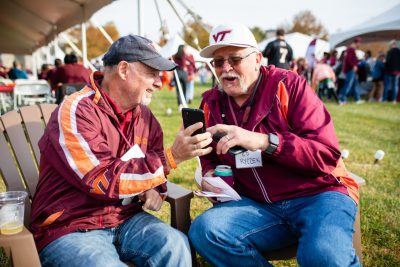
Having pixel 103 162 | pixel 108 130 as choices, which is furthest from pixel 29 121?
pixel 103 162

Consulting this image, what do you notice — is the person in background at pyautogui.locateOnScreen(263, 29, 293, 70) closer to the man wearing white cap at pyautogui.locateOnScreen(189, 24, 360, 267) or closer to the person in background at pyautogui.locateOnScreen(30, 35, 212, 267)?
the man wearing white cap at pyautogui.locateOnScreen(189, 24, 360, 267)

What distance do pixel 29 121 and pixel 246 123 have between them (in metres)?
Result: 1.73

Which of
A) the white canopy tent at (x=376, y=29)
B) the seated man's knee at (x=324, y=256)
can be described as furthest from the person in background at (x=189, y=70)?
the seated man's knee at (x=324, y=256)

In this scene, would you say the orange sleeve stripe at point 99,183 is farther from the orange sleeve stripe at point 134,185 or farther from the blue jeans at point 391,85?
the blue jeans at point 391,85

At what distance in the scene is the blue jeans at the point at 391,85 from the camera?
45.7ft

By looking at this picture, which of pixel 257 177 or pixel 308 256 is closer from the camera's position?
pixel 308 256

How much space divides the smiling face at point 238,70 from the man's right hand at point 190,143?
2.01 feet

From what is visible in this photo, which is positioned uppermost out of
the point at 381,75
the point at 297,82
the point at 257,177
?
the point at 297,82

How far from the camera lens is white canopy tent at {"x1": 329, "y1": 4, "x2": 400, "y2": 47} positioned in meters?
14.9

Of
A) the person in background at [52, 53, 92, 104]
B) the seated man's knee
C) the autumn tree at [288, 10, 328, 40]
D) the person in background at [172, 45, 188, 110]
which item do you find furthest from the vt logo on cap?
the autumn tree at [288, 10, 328, 40]

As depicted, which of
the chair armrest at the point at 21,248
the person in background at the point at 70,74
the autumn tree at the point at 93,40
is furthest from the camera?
the autumn tree at the point at 93,40

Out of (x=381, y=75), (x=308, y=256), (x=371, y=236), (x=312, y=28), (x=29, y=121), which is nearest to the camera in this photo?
(x=308, y=256)

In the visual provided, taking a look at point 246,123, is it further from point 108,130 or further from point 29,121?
point 29,121

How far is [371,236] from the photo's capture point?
10.4ft
